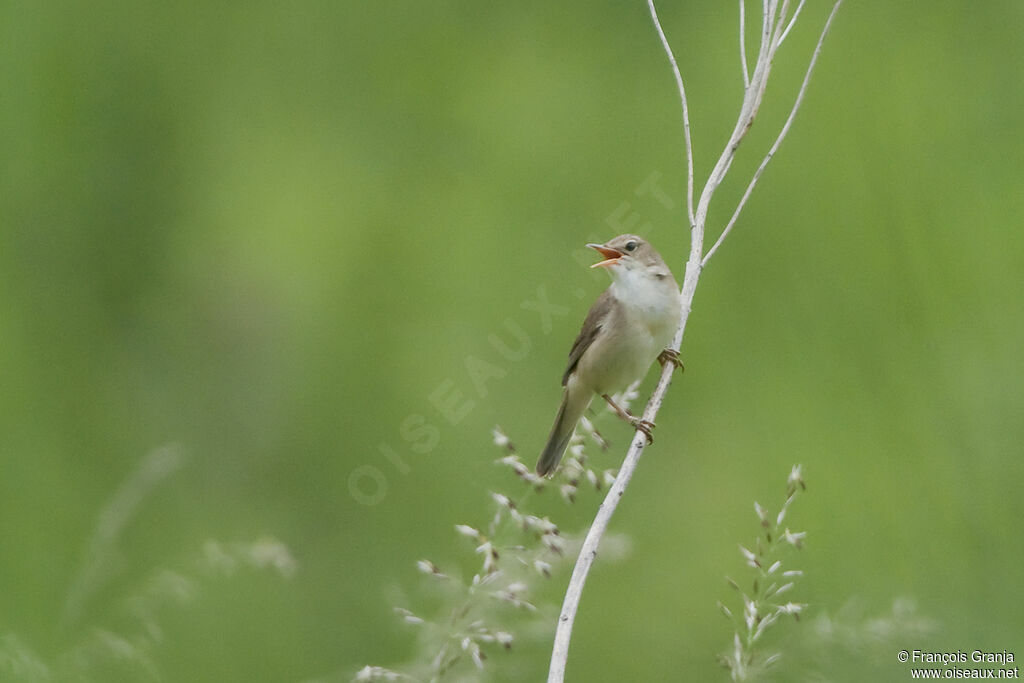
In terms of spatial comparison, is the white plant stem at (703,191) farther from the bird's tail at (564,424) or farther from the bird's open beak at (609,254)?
the bird's tail at (564,424)

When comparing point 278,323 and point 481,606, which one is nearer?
point 481,606

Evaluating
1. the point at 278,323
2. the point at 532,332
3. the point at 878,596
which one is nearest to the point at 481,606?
the point at 878,596

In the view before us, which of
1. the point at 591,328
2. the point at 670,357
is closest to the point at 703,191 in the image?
the point at 670,357

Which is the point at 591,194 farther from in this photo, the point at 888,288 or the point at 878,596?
the point at 878,596

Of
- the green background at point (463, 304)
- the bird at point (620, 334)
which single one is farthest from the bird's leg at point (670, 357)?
the green background at point (463, 304)

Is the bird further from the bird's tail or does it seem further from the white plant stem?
the white plant stem

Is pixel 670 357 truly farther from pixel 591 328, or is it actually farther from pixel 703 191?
pixel 703 191
